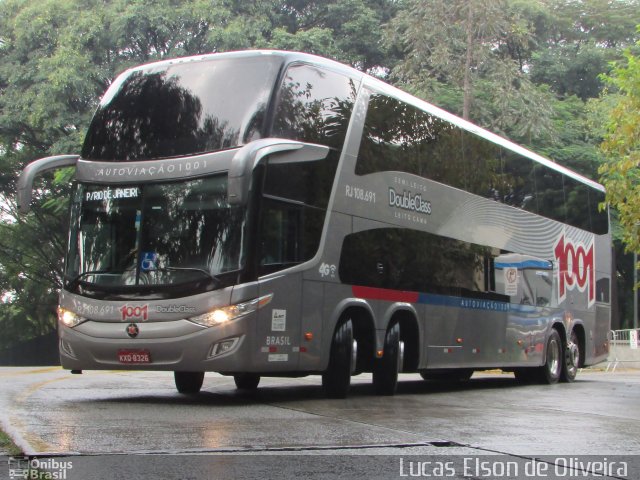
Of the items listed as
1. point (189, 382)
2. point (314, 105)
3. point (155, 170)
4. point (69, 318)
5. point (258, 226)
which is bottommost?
point (189, 382)

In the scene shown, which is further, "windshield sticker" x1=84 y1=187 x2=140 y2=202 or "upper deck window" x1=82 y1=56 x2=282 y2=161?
"windshield sticker" x1=84 y1=187 x2=140 y2=202

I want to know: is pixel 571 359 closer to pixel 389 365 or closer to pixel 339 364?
pixel 389 365

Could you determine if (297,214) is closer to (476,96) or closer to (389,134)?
(389,134)

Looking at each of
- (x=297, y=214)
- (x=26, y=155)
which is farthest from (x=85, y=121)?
(x=297, y=214)

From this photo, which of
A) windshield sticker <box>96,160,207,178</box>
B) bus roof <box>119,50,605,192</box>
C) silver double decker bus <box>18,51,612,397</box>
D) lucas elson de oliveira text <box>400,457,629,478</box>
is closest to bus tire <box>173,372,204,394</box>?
silver double decker bus <box>18,51,612,397</box>

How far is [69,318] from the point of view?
1194 cm

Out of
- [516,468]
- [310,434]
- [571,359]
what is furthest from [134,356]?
[571,359]

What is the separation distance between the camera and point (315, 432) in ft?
28.3

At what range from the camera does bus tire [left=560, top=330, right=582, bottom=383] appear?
67.9ft

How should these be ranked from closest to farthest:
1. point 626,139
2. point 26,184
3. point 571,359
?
1. point 26,184
2. point 571,359
3. point 626,139

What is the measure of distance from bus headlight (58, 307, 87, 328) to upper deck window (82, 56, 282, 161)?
71.5 inches

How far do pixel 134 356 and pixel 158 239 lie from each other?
4.27 feet

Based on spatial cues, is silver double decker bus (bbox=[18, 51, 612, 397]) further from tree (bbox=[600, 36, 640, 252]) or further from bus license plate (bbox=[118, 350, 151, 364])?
tree (bbox=[600, 36, 640, 252])

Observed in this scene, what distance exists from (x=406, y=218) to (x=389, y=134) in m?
1.20
